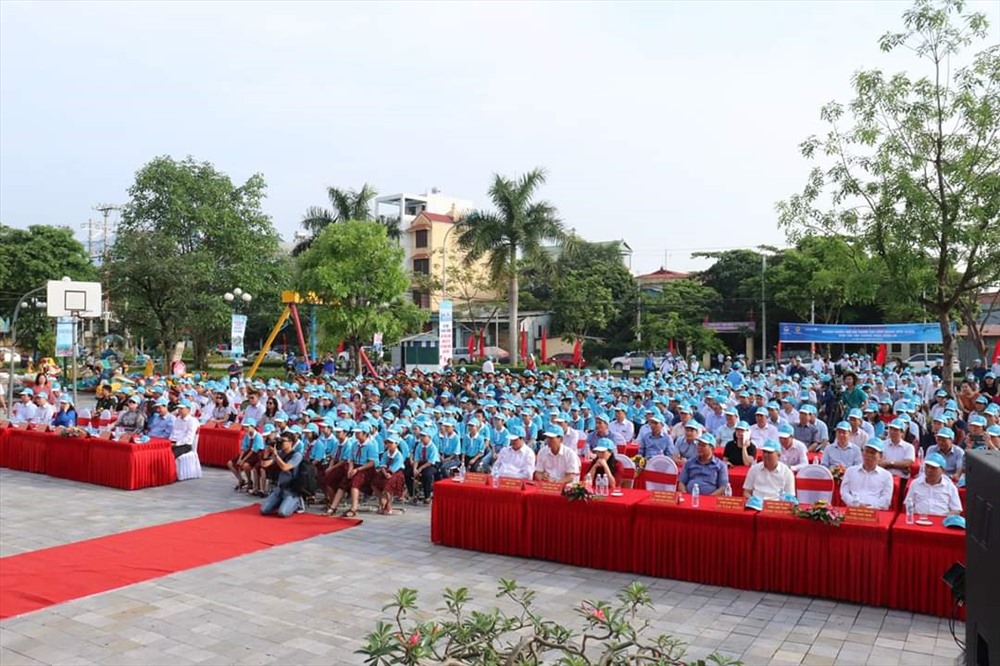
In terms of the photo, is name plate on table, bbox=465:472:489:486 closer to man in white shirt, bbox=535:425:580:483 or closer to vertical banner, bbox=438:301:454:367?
man in white shirt, bbox=535:425:580:483

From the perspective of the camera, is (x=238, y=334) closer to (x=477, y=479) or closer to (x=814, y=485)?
(x=477, y=479)

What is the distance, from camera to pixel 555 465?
10102mm

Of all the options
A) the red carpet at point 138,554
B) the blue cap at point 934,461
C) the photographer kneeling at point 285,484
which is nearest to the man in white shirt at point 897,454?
the blue cap at point 934,461

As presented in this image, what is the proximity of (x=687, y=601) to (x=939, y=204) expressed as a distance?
30.7ft

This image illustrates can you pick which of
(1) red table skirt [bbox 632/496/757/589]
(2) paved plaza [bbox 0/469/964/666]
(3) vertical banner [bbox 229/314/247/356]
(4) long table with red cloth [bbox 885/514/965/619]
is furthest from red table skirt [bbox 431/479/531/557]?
(3) vertical banner [bbox 229/314/247/356]

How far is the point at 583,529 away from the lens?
853cm

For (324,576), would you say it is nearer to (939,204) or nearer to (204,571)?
(204,571)

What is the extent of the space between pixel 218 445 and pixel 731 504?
1134 centimetres

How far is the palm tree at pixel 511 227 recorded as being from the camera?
34.0 metres

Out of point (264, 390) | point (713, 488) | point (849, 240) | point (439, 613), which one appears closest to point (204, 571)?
point (439, 613)

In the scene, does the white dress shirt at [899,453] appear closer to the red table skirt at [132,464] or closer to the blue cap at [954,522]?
the blue cap at [954,522]

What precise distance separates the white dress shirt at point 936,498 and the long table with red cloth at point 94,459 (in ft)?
38.8

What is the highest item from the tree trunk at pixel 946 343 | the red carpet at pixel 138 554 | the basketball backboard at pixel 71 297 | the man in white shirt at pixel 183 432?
the basketball backboard at pixel 71 297

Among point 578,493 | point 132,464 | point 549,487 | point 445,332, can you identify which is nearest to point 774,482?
point 578,493
